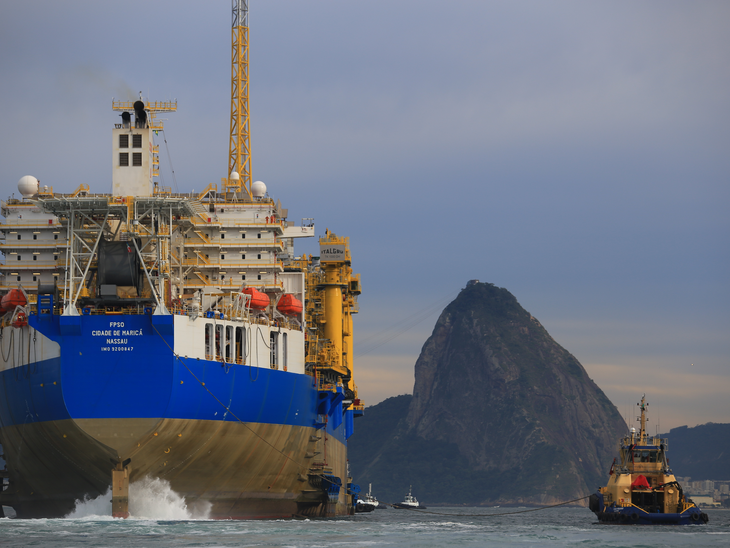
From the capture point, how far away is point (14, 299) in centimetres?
4784

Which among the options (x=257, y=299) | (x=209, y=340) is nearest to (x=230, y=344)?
(x=209, y=340)

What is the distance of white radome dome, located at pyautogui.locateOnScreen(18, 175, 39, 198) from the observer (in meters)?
53.2

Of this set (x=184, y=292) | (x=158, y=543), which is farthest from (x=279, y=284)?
(x=158, y=543)

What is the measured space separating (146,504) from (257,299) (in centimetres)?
1134

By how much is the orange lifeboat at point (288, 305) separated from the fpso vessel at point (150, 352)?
0.27 feet

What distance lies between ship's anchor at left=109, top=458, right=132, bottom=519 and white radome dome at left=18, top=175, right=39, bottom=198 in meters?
17.4

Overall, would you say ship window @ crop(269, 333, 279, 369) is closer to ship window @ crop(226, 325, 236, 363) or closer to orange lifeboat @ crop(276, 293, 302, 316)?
orange lifeboat @ crop(276, 293, 302, 316)

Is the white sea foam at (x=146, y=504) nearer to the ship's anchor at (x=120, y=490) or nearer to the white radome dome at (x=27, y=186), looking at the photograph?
the ship's anchor at (x=120, y=490)

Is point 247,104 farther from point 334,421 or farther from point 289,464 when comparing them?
point 289,464

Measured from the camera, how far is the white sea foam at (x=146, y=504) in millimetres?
43312

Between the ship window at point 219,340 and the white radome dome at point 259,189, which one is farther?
the white radome dome at point 259,189

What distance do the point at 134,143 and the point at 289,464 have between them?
18.1 meters

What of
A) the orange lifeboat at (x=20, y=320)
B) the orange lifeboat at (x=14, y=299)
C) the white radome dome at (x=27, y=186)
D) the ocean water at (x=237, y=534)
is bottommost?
the ocean water at (x=237, y=534)

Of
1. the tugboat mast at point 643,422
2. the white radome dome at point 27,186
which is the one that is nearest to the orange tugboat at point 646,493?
the tugboat mast at point 643,422
